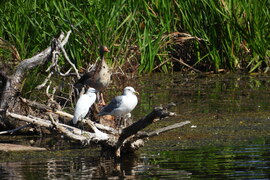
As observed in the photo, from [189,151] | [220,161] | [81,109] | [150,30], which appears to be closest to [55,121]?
[81,109]

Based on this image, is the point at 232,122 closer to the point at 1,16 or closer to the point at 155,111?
the point at 155,111

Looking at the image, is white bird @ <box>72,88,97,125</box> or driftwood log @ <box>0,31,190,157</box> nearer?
driftwood log @ <box>0,31,190,157</box>

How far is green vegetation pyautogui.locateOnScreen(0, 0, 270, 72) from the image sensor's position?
13984 mm

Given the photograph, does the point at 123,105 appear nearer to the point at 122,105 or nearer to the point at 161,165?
the point at 122,105

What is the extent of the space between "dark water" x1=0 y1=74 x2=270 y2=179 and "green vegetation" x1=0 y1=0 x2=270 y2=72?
126 centimetres

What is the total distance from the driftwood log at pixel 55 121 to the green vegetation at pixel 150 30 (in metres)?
1.97

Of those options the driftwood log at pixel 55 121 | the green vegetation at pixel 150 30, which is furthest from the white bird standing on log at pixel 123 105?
the green vegetation at pixel 150 30

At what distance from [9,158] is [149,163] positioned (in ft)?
6.19

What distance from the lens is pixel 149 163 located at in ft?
28.3

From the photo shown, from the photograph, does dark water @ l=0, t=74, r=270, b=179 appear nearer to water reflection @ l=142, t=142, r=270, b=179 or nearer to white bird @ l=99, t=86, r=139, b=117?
water reflection @ l=142, t=142, r=270, b=179

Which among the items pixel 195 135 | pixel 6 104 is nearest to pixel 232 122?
pixel 195 135

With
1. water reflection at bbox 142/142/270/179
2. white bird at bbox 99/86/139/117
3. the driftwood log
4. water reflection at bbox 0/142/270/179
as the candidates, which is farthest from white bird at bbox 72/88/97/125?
water reflection at bbox 142/142/270/179

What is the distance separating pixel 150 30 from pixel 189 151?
6.56 metres

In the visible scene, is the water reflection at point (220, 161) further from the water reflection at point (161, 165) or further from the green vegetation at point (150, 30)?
the green vegetation at point (150, 30)
